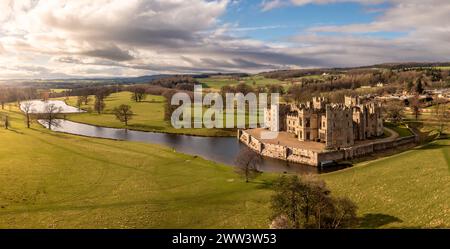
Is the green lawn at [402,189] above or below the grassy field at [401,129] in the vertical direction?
below

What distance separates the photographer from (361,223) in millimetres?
25766

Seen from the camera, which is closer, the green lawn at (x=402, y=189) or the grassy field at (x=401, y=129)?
the green lawn at (x=402, y=189)

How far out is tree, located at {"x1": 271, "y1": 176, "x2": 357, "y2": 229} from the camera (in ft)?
75.4

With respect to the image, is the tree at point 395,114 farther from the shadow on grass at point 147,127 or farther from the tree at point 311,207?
the tree at point 311,207

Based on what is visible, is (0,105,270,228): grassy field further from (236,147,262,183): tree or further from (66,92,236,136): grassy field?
(66,92,236,136): grassy field

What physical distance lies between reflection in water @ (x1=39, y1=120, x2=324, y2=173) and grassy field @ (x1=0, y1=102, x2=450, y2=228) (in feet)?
27.8

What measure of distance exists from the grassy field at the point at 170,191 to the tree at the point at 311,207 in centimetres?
326

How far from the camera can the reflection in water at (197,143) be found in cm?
5450

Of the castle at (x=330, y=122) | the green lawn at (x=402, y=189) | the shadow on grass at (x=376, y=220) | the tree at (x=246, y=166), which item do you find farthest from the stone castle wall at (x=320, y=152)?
the shadow on grass at (x=376, y=220)

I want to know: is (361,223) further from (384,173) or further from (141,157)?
(141,157)

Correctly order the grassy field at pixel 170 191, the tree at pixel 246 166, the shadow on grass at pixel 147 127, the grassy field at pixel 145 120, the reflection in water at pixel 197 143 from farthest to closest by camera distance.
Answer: the shadow on grass at pixel 147 127
the grassy field at pixel 145 120
the reflection in water at pixel 197 143
the tree at pixel 246 166
the grassy field at pixel 170 191

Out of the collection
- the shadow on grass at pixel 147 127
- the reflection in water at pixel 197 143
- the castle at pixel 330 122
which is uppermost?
the castle at pixel 330 122

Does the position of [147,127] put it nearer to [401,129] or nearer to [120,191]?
[120,191]
